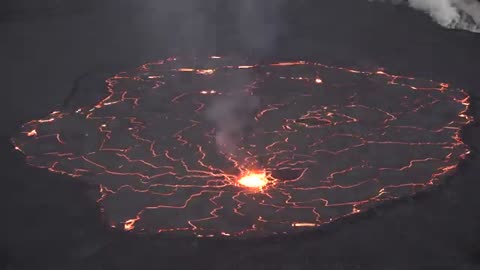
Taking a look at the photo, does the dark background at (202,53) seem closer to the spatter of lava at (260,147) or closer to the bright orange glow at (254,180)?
the spatter of lava at (260,147)

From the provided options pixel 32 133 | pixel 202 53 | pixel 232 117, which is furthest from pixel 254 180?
pixel 202 53

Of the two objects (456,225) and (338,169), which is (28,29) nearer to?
(338,169)

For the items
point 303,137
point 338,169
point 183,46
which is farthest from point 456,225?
point 183,46

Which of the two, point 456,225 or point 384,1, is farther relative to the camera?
point 384,1

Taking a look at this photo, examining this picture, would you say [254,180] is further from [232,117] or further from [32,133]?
[32,133]

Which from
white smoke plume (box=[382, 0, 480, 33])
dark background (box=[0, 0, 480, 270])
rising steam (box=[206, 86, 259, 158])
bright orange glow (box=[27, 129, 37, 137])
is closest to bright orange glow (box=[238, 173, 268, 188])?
rising steam (box=[206, 86, 259, 158])

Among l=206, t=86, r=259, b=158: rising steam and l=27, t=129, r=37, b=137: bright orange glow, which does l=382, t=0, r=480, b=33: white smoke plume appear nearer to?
l=206, t=86, r=259, b=158: rising steam
